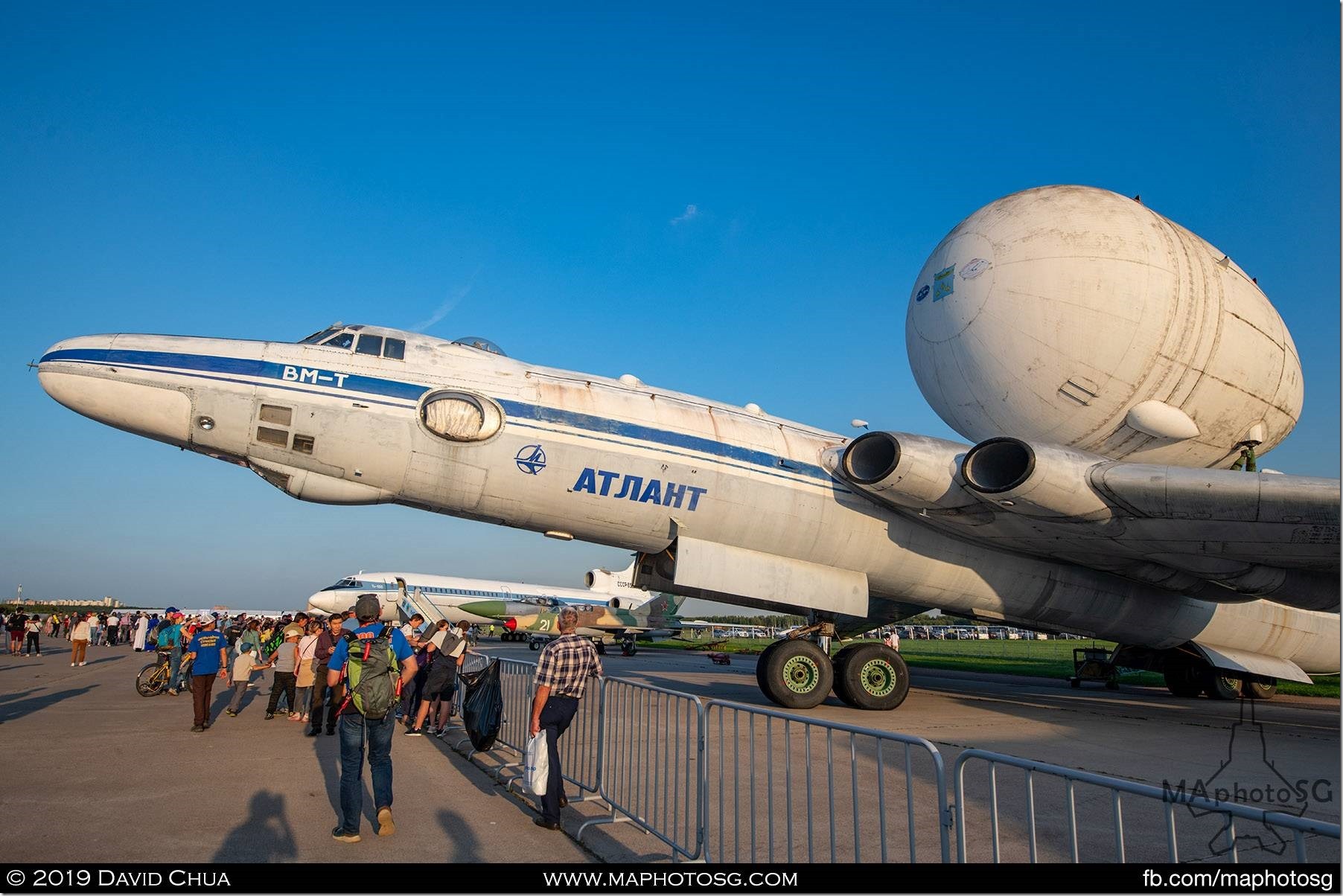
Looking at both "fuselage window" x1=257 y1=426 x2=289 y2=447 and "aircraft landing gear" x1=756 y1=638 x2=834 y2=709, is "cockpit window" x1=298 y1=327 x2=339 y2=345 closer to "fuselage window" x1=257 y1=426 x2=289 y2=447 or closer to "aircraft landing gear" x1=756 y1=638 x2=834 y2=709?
"fuselage window" x1=257 y1=426 x2=289 y2=447

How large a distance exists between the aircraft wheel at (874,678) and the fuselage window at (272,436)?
8299 mm

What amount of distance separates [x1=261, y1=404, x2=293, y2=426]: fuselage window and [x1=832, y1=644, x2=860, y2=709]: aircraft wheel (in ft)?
26.8

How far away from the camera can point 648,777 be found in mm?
6223

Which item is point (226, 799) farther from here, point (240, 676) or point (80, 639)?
point (80, 639)

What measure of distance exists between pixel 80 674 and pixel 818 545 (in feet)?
62.0

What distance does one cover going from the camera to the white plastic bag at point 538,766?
552 cm

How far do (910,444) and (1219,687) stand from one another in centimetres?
1232

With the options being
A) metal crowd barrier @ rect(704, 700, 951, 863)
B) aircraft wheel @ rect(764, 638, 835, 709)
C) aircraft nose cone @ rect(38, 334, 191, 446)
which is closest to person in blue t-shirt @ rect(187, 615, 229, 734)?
aircraft nose cone @ rect(38, 334, 191, 446)

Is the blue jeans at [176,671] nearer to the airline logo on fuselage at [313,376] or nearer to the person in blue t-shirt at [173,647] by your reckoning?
the person in blue t-shirt at [173,647]

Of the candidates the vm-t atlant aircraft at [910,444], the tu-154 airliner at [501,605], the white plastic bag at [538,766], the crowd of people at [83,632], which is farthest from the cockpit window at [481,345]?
the tu-154 airliner at [501,605]

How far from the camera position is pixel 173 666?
1559 centimetres

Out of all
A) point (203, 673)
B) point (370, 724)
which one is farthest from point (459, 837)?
point (203, 673)

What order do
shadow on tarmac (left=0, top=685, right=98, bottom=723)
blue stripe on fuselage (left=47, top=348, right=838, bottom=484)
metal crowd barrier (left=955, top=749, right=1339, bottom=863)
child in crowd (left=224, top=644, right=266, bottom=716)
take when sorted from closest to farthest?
metal crowd barrier (left=955, top=749, right=1339, bottom=863) < blue stripe on fuselage (left=47, top=348, right=838, bottom=484) < shadow on tarmac (left=0, top=685, right=98, bottom=723) < child in crowd (left=224, top=644, right=266, bottom=716)

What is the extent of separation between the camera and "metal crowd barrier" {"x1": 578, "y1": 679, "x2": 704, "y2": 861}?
5.07m
